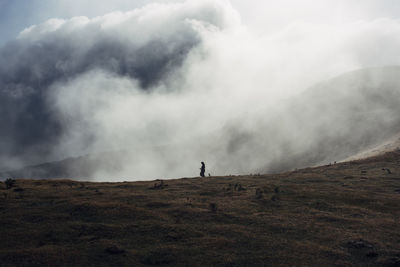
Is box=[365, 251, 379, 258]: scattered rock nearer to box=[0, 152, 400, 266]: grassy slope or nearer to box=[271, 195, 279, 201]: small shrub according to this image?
box=[0, 152, 400, 266]: grassy slope

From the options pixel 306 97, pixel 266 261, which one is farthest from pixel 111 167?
pixel 266 261

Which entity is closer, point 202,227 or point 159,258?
point 159,258

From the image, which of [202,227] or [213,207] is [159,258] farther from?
[213,207]

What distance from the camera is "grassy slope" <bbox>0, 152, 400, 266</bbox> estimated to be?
43.6 ft

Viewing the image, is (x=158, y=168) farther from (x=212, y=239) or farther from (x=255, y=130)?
(x=212, y=239)

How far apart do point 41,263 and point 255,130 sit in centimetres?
13323

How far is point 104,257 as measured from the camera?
1323 centimetres

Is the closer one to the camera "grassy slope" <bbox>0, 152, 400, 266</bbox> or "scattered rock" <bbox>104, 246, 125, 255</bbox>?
"grassy slope" <bbox>0, 152, 400, 266</bbox>

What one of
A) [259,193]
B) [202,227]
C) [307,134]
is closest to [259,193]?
[259,193]

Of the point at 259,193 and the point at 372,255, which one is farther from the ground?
the point at 259,193

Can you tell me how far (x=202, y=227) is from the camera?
55.8 ft

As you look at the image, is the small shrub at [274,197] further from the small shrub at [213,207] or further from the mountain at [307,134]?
the mountain at [307,134]

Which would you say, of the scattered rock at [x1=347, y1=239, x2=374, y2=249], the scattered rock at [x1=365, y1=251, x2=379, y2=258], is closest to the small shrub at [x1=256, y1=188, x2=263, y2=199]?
the scattered rock at [x1=347, y1=239, x2=374, y2=249]

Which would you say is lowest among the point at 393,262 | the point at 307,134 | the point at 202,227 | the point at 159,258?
the point at 393,262
